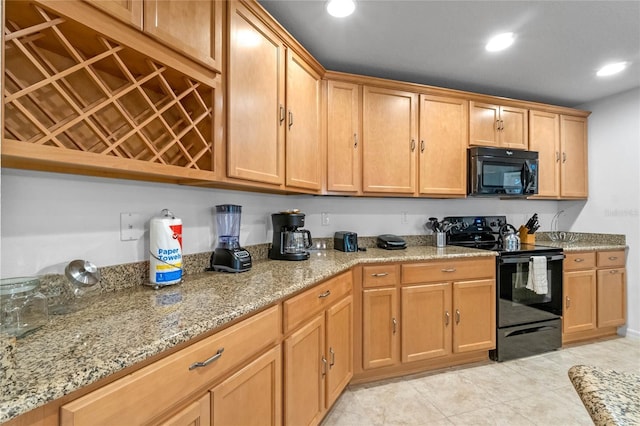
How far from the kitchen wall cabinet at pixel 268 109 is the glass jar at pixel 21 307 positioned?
0.84m

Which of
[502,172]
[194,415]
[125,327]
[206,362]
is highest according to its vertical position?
[502,172]

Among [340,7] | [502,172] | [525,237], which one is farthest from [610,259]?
[340,7]

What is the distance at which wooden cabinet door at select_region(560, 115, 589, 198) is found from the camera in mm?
3174

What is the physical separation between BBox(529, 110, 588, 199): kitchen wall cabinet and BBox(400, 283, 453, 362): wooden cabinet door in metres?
1.74

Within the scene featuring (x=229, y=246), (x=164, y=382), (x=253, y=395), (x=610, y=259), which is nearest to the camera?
(x=164, y=382)

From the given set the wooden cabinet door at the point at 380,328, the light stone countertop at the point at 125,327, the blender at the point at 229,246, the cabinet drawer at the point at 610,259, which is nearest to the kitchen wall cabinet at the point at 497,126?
the cabinet drawer at the point at 610,259

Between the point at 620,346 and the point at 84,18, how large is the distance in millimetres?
4352

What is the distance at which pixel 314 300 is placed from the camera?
1549 millimetres

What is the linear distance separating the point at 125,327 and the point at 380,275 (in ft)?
5.31

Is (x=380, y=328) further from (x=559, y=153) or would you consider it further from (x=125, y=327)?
(x=559, y=153)

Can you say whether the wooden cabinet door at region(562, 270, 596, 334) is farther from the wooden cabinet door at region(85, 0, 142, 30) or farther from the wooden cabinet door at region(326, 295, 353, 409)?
the wooden cabinet door at region(85, 0, 142, 30)

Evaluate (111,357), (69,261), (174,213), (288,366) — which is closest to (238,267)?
(174,213)

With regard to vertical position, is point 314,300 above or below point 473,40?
below

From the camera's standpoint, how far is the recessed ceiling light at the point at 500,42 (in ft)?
6.69
